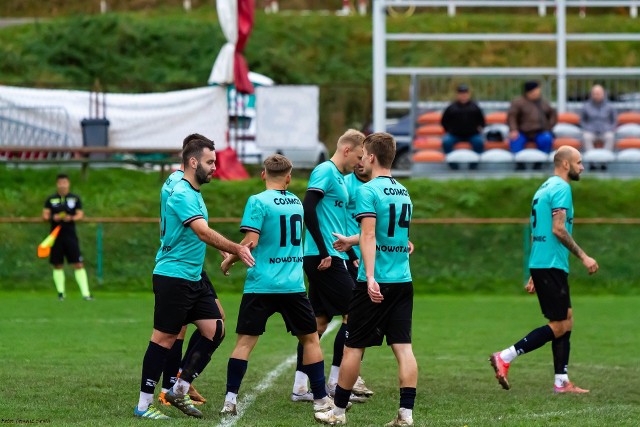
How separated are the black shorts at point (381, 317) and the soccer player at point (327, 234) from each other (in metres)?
1.34

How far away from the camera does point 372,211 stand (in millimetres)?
9000

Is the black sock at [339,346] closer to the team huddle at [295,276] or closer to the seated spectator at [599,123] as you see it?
the team huddle at [295,276]

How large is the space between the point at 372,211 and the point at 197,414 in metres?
2.03

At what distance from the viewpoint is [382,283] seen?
9.11 m

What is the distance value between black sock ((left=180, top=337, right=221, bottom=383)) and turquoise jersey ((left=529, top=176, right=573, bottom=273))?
3229 millimetres

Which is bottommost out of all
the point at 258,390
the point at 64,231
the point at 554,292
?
the point at 258,390

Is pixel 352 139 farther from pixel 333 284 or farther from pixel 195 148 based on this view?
pixel 195 148

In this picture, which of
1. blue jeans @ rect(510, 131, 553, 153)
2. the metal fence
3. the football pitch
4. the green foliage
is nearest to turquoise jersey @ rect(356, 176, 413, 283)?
the football pitch

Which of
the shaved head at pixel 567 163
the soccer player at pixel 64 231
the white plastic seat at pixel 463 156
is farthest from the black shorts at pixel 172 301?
the white plastic seat at pixel 463 156

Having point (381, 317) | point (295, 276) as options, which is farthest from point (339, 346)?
point (381, 317)

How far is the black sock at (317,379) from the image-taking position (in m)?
9.66

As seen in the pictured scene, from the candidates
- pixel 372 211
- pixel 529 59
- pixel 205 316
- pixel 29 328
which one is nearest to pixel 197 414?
pixel 205 316

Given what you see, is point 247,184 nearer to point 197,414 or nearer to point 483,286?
point 483,286

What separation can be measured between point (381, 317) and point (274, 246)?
3.44 ft
